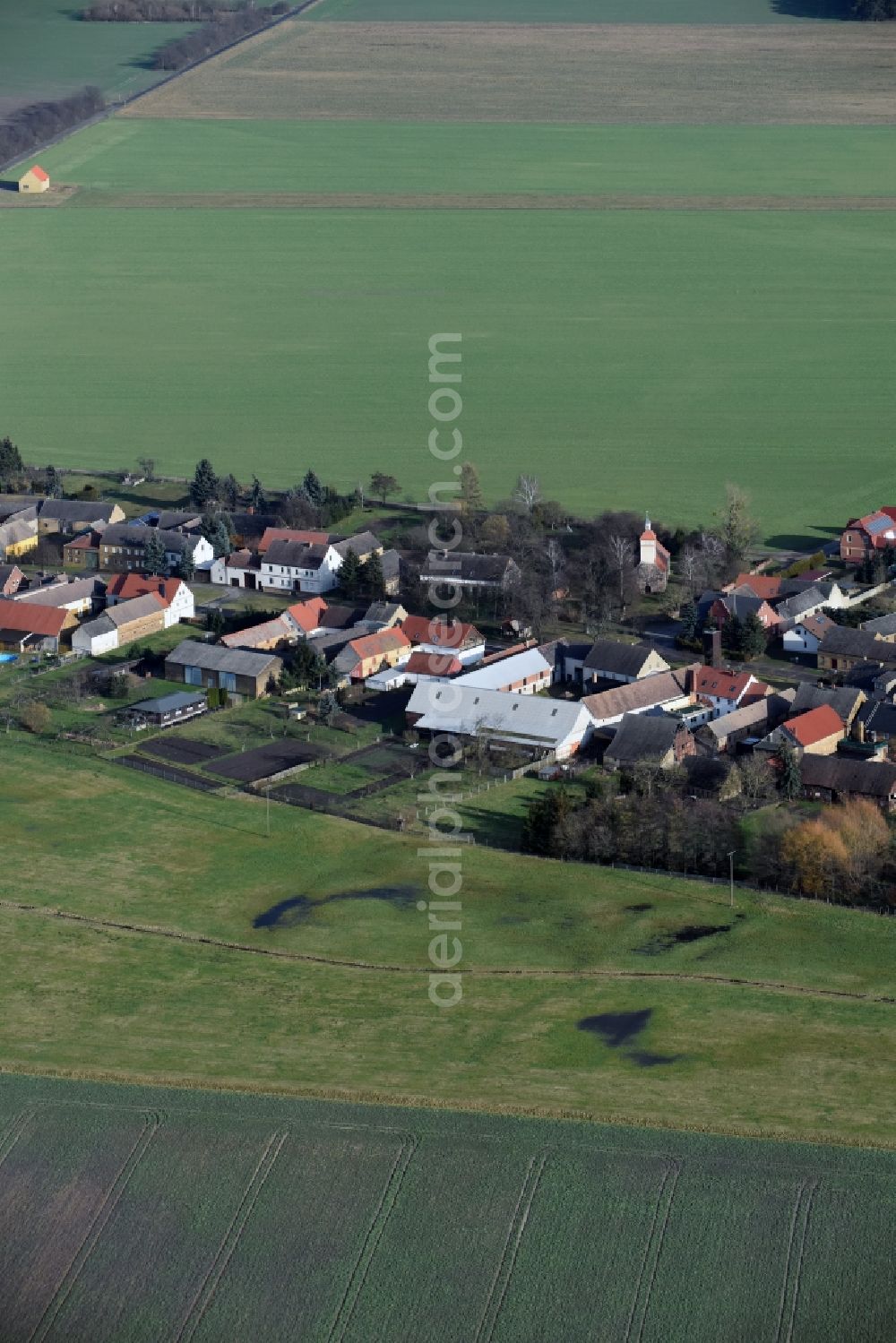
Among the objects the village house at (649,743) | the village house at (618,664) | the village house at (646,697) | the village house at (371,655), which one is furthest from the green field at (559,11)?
the village house at (649,743)

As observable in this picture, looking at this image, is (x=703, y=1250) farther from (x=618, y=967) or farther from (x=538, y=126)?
(x=538, y=126)

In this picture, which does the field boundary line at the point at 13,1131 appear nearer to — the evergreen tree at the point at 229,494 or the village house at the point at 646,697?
the village house at the point at 646,697

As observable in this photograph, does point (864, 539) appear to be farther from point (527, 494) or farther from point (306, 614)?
point (306, 614)

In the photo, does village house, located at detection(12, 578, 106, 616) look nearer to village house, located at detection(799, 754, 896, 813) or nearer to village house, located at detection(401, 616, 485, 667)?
village house, located at detection(401, 616, 485, 667)

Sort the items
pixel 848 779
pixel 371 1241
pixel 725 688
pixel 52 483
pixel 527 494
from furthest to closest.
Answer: pixel 52 483, pixel 527 494, pixel 725 688, pixel 848 779, pixel 371 1241

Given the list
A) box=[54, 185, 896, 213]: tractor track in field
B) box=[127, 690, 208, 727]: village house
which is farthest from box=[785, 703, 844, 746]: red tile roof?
box=[54, 185, 896, 213]: tractor track in field

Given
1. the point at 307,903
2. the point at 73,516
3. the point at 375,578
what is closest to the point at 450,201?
the point at 73,516
